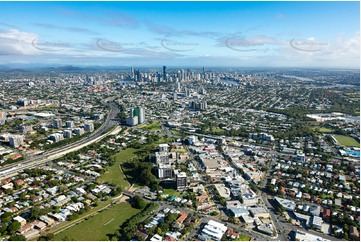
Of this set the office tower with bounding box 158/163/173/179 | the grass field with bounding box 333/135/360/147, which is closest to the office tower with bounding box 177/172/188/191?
the office tower with bounding box 158/163/173/179

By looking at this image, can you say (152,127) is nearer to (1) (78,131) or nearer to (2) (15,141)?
(1) (78,131)

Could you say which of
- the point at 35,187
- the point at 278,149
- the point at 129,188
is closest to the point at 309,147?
the point at 278,149

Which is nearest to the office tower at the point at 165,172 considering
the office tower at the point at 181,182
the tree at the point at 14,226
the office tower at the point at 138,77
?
the office tower at the point at 181,182

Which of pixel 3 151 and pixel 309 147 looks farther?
pixel 309 147

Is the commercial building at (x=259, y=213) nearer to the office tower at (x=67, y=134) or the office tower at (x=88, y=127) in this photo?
the office tower at (x=67, y=134)

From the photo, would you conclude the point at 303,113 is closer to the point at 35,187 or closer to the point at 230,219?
the point at 230,219

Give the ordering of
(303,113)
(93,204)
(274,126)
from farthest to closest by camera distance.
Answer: (303,113)
(274,126)
(93,204)
